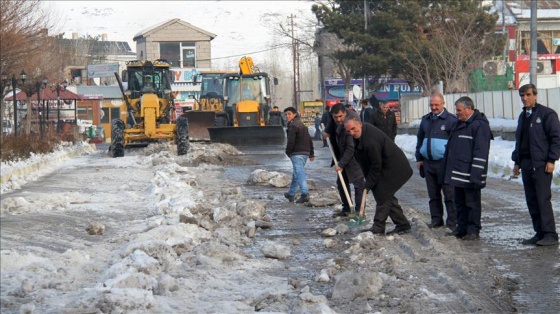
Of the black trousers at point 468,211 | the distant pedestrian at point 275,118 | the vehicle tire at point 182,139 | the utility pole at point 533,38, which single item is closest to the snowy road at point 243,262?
the black trousers at point 468,211

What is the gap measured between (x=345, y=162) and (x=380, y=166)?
1.85m

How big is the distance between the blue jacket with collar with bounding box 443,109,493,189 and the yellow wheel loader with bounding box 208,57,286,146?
23.1m

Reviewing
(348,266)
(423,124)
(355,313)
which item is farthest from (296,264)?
(423,124)

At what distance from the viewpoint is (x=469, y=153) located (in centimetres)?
1167

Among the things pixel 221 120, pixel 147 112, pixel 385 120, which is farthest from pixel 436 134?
pixel 221 120

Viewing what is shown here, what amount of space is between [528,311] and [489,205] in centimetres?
800

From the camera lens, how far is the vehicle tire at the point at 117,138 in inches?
1220

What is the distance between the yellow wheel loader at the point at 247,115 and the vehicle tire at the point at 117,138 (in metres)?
4.81

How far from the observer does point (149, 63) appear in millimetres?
34094

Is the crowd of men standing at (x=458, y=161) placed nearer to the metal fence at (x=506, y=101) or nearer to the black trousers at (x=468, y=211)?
the black trousers at (x=468, y=211)

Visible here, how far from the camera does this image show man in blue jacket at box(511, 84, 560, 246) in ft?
35.8

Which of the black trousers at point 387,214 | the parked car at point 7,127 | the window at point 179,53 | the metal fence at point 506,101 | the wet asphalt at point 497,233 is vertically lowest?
the wet asphalt at point 497,233

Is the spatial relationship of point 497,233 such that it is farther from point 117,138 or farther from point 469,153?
point 117,138

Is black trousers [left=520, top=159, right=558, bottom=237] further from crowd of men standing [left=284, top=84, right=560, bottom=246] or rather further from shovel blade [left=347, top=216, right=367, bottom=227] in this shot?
shovel blade [left=347, top=216, right=367, bottom=227]
